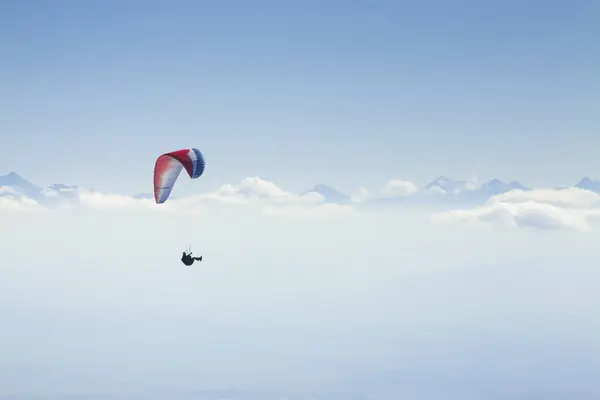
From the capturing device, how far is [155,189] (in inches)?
2623

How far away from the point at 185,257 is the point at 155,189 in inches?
358

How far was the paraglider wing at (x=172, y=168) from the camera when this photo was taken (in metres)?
64.1

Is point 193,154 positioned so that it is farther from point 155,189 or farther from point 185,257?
point 185,257

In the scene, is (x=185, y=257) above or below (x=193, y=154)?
below

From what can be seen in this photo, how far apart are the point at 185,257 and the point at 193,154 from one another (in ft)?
34.8

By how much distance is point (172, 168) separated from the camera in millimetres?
67125

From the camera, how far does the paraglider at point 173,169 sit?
6406 centimetres

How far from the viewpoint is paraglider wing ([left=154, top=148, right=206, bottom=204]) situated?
64125mm

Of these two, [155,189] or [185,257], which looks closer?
[185,257]

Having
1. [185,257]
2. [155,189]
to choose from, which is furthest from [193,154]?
[185,257]

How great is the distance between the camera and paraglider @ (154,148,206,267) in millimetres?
64062

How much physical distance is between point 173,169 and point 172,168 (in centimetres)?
18

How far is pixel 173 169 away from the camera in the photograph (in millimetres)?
67250

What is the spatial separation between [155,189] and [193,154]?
19.5ft
